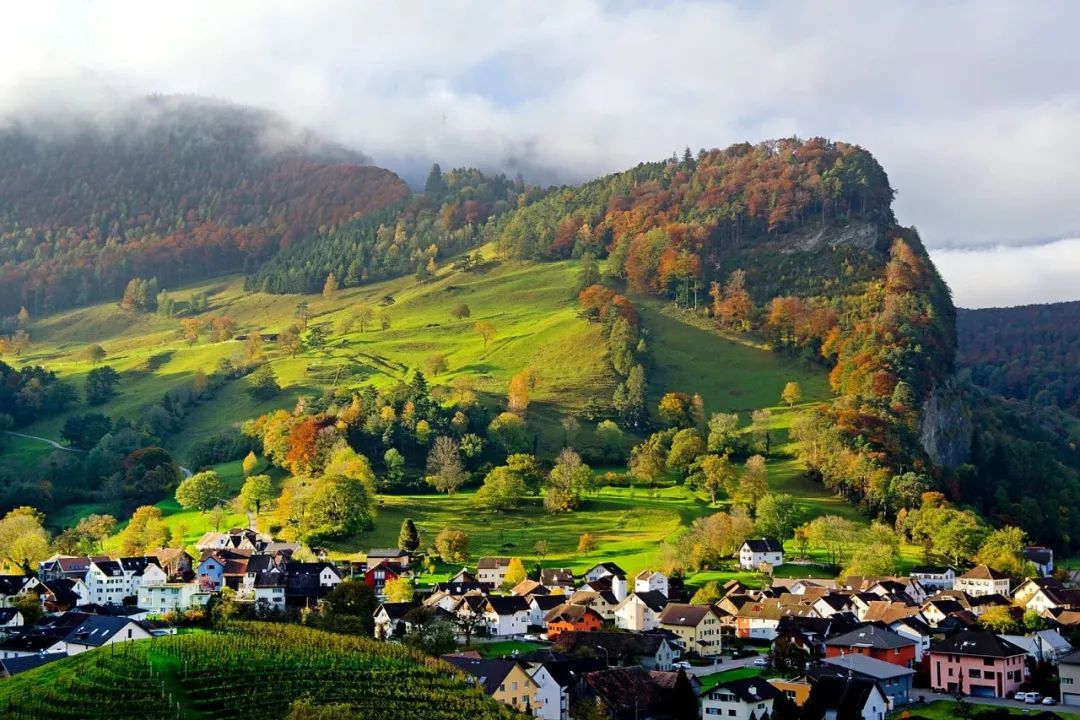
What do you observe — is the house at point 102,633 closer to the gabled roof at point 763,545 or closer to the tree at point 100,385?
the gabled roof at point 763,545

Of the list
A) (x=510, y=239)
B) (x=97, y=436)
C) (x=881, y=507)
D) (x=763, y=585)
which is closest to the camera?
(x=763, y=585)

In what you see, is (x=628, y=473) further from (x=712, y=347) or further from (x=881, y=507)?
(x=712, y=347)

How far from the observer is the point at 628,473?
352ft

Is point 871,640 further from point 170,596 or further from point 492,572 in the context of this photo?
point 170,596

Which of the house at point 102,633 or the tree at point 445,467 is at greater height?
the tree at point 445,467

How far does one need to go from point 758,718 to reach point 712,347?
299 ft

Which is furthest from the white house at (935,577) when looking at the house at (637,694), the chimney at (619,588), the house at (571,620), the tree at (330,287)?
the tree at (330,287)

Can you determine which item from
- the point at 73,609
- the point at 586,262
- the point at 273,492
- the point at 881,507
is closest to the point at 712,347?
the point at 586,262

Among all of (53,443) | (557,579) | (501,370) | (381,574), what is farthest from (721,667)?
(53,443)

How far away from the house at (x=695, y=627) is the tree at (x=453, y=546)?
63.6 ft

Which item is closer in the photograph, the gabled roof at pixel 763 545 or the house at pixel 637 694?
the house at pixel 637 694

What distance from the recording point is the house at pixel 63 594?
240 feet

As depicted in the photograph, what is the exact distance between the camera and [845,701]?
5103 centimetres

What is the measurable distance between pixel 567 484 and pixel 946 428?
4734 cm
